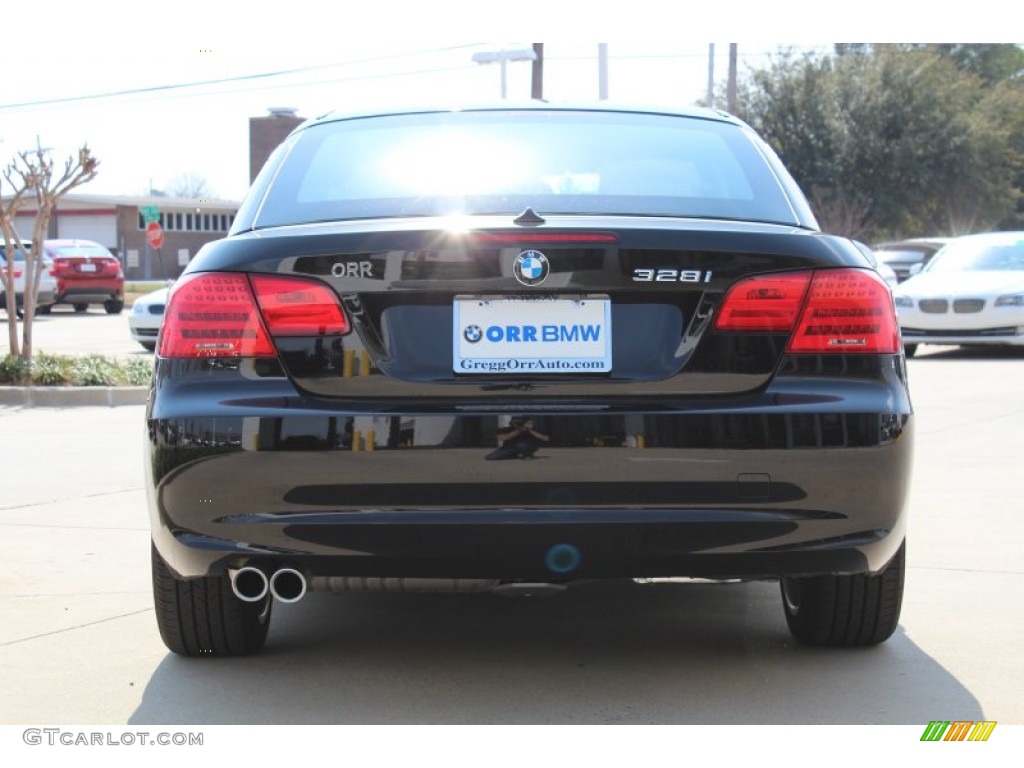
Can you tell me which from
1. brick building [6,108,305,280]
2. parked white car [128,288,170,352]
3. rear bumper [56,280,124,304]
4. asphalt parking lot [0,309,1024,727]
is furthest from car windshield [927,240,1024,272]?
brick building [6,108,305,280]

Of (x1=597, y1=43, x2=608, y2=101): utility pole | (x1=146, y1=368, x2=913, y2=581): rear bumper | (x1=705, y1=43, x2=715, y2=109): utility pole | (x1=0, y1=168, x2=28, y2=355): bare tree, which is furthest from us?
(x1=705, y1=43, x2=715, y2=109): utility pole

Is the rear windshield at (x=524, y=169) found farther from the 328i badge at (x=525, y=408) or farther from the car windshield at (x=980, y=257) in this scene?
the car windshield at (x=980, y=257)

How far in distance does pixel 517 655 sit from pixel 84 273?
→ 2878 centimetres

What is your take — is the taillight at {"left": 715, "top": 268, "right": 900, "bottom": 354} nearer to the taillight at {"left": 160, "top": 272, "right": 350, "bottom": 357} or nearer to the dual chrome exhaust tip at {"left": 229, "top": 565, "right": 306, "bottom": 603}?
the taillight at {"left": 160, "top": 272, "right": 350, "bottom": 357}

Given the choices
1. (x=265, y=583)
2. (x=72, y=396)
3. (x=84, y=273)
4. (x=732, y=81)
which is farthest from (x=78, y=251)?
(x=265, y=583)

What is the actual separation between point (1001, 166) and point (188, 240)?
124ft

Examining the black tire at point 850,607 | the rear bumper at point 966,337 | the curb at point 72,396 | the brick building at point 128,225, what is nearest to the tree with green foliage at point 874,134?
the brick building at point 128,225

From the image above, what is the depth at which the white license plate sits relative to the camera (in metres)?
3.85

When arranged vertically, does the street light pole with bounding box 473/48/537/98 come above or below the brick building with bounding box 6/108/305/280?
above

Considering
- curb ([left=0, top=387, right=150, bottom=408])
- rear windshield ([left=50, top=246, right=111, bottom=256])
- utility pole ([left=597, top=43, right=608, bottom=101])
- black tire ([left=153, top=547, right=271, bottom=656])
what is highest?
utility pole ([left=597, top=43, right=608, bottom=101])

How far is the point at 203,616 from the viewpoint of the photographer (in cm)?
443

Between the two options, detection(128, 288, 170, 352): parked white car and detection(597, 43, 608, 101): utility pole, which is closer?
detection(128, 288, 170, 352): parked white car

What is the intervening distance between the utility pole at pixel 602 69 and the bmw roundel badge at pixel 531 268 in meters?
30.0

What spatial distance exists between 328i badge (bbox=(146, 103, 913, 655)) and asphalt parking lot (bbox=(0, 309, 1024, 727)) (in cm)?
27
